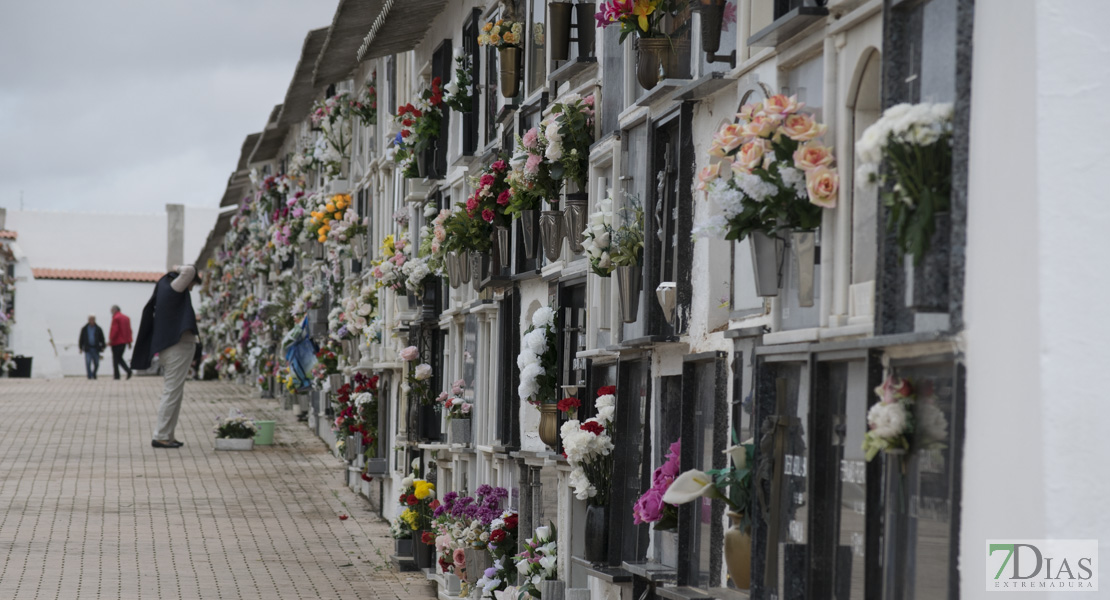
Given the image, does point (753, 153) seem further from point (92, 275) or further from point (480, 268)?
point (92, 275)

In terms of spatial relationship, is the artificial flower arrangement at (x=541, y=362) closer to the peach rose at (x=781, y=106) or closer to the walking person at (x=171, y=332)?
the peach rose at (x=781, y=106)

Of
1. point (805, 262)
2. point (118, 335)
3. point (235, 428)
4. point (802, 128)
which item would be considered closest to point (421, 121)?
point (805, 262)

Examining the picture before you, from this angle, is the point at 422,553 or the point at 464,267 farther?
the point at 422,553

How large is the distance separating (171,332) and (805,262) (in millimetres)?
14273

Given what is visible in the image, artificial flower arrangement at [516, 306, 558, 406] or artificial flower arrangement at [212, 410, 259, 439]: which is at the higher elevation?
artificial flower arrangement at [516, 306, 558, 406]

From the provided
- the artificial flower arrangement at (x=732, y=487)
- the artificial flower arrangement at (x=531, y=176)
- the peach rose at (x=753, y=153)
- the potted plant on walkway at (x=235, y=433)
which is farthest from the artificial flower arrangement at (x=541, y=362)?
the potted plant on walkway at (x=235, y=433)

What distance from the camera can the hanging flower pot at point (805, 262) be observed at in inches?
187

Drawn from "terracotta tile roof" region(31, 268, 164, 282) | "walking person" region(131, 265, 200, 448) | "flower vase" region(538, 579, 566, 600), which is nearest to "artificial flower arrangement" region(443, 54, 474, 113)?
"flower vase" region(538, 579, 566, 600)

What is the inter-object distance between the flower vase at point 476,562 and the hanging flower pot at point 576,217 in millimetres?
2478

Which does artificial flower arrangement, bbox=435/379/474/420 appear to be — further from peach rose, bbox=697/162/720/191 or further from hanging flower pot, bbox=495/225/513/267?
peach rose, bbox=697/162/720/191

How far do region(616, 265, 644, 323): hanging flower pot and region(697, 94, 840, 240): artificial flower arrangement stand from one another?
6.48 feet

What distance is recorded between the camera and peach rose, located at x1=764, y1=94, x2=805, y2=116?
462cm

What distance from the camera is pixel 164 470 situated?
1656 centimetres

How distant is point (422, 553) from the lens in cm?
1146
